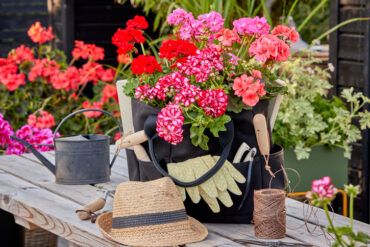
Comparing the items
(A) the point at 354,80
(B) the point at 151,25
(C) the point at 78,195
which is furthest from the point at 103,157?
(B) the point at 151,25

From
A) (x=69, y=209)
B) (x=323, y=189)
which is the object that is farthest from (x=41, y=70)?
(x=323, y=189)

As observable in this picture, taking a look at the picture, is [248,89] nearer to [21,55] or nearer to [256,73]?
[256,73]

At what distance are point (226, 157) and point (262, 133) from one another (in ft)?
0.39

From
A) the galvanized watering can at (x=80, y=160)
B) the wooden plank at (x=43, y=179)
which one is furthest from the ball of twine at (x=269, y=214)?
the galvanized watering can at (x=80, y=160)

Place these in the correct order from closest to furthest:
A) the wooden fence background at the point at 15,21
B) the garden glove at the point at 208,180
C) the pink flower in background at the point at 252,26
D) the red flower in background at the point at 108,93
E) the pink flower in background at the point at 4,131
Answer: the garden glove at the point at 208,180, the pink flower in background at the point at 252,26, the pink flower in background at the point at 4,131, the red flower in background at the point at 108,93, the wooden fence background at the point at 15,21

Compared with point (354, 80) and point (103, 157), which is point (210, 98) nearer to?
point (103, 157)

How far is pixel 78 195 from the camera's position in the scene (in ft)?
6.20

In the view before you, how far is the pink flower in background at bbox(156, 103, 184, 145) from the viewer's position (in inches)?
59.3

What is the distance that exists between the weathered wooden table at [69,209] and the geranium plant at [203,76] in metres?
0.26

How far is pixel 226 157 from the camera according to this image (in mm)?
1543

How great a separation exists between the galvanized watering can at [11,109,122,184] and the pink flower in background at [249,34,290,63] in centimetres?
54

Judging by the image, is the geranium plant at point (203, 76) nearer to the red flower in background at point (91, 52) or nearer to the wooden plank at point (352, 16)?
the wooden plank at point (352, 16)

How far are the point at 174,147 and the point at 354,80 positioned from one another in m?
1.81

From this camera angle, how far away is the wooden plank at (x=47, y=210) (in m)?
1.58
